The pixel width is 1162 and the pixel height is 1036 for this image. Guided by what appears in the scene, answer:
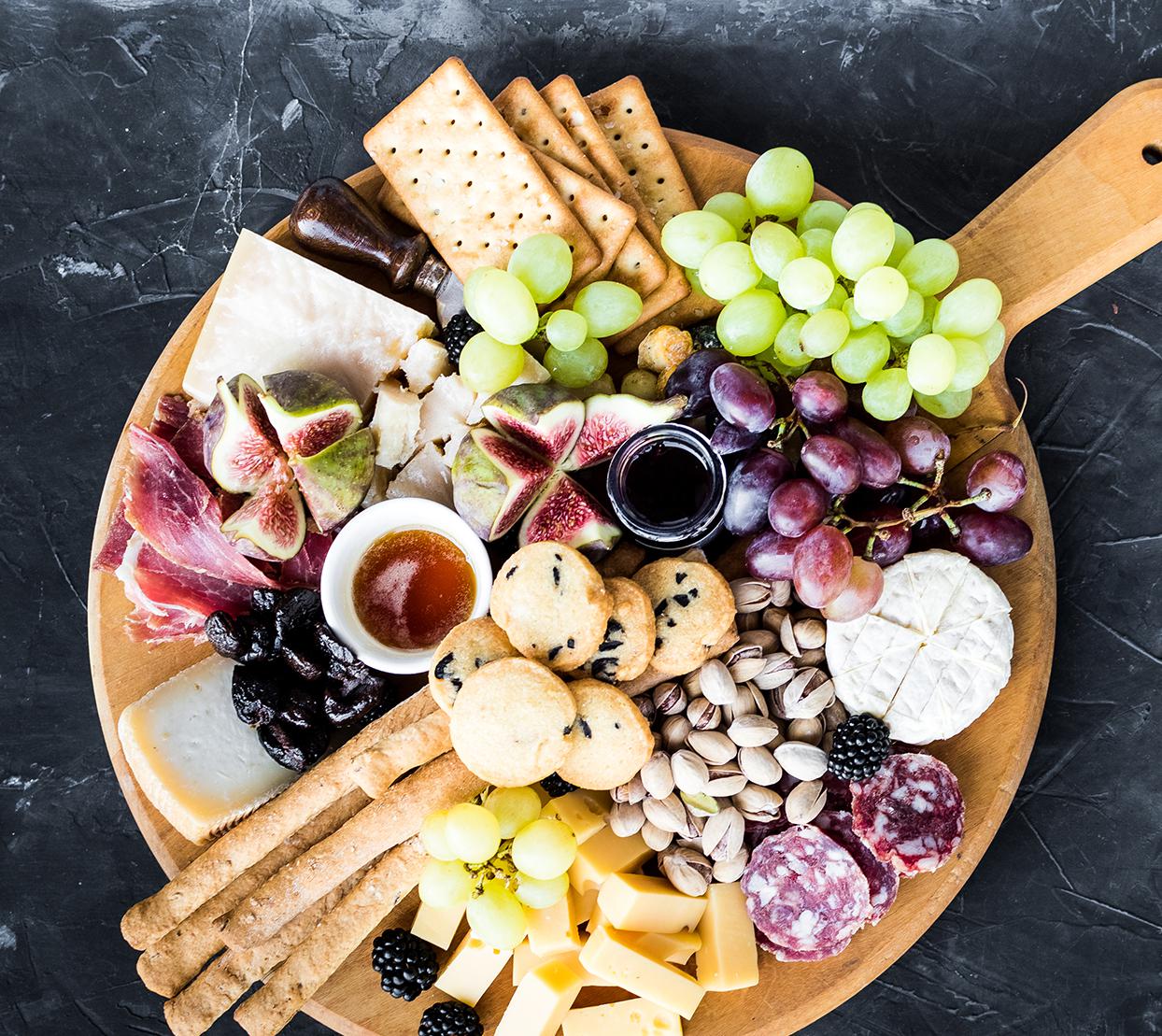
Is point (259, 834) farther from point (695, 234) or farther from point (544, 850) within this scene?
A: point (695, 234)

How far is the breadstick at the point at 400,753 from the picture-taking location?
4.99ft

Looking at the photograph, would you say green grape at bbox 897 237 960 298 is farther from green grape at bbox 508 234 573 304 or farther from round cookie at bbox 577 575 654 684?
round cookie at bbox 577 575 654 684

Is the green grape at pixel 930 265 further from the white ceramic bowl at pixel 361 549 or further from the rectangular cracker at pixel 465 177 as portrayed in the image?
the white ceramic bowl at pixel 361 549

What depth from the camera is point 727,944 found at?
1.59 metres

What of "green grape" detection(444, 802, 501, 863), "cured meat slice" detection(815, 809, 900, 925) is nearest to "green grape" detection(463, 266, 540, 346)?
"green grape" detection(444, 802, 501, 863)

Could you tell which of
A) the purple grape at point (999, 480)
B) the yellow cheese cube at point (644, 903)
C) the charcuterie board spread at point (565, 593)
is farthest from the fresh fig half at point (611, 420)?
the yellow cheese cube at point (644, 903)

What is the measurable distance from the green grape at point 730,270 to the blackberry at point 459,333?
0.45m

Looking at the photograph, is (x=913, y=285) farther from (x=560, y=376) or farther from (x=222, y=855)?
(x=222, y=855)

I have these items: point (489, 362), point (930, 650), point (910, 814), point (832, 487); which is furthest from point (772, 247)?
point (910, 814)

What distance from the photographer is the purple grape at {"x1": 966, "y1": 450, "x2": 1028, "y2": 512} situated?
1.55 metres

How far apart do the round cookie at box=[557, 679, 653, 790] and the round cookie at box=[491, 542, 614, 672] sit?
65 millimetres

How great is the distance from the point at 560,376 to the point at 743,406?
39 centimetres

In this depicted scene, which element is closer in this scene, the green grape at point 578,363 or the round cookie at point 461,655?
the round cookie at point 461,655

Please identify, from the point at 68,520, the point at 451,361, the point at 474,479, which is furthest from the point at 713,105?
the point at 68,520
